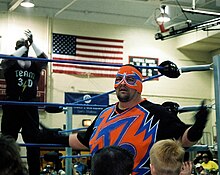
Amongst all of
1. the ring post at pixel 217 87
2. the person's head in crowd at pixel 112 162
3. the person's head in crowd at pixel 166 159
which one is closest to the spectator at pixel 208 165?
the ring post at pixel 217 87

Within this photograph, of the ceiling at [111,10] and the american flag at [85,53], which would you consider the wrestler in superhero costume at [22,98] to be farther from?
the american flag at [85,53]

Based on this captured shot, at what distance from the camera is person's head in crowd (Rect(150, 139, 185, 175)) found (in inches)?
90.2

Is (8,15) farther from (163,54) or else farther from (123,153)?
(123,153)

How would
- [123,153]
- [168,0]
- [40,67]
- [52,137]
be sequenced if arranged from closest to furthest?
[123,153] → [52,137] → [40,67] → [168,0]

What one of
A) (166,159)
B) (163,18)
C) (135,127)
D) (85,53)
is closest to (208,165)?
(163,18)

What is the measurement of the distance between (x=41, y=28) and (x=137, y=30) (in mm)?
3289

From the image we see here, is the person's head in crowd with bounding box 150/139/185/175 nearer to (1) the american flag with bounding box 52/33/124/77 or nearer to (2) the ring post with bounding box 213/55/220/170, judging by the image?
(2) the ring post with bounding box 213/55/220/170

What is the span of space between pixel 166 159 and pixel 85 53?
41.1 ft

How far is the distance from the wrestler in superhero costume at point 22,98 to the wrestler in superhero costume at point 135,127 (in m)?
0.96

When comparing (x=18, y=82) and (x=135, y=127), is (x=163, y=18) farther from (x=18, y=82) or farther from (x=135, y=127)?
(x=135, y=127)

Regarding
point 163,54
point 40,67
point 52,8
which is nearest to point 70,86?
point 52,8

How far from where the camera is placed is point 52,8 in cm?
1442

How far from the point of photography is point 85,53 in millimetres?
14711

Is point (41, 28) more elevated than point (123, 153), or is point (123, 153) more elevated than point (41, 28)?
point (41, 28)
